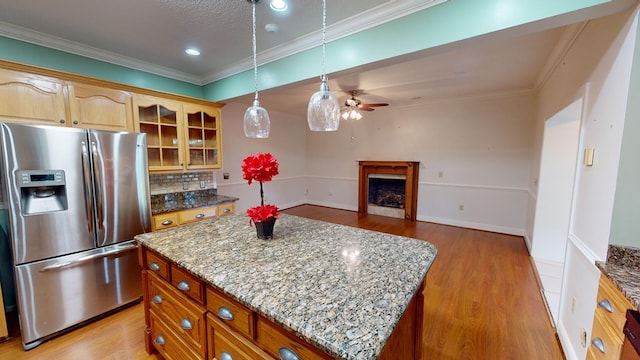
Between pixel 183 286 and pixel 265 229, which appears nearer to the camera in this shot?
pixel 183 286

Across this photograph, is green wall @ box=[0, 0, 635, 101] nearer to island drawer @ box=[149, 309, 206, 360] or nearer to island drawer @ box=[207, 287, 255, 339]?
island drawer @ box=[207, 287, 255, 339]

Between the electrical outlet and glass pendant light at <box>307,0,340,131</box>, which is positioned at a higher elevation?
glass pendant light at <box>307,0,340,131</box>

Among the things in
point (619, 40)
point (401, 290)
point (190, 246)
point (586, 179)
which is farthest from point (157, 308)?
point (619, 40)

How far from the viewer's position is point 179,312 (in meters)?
1.39

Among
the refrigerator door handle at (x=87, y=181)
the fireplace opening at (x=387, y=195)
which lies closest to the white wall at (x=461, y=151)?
the fireplace opening at (x=387, y=195)

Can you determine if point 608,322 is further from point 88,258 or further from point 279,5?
point 88,258

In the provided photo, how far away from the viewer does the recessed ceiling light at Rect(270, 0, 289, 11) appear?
1.73 m

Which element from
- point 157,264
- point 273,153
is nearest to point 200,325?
point 157,264

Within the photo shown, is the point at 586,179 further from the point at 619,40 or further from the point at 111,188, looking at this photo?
the point at 111,188

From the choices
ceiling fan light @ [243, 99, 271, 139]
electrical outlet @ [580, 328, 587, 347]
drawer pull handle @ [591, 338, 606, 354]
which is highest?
ceiling fan light @ [243, 99, 271, 139]

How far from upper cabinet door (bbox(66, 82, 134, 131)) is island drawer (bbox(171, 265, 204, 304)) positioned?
6.00ft

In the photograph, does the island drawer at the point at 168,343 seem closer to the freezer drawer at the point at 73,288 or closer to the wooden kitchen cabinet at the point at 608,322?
the freezer drawer at the point at 73,288

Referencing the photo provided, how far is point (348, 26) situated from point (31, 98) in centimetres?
261

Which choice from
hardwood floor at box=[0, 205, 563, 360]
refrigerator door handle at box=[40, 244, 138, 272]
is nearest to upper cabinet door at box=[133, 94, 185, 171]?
refrigerator door handle at box=[40, 244, 138, 272]
